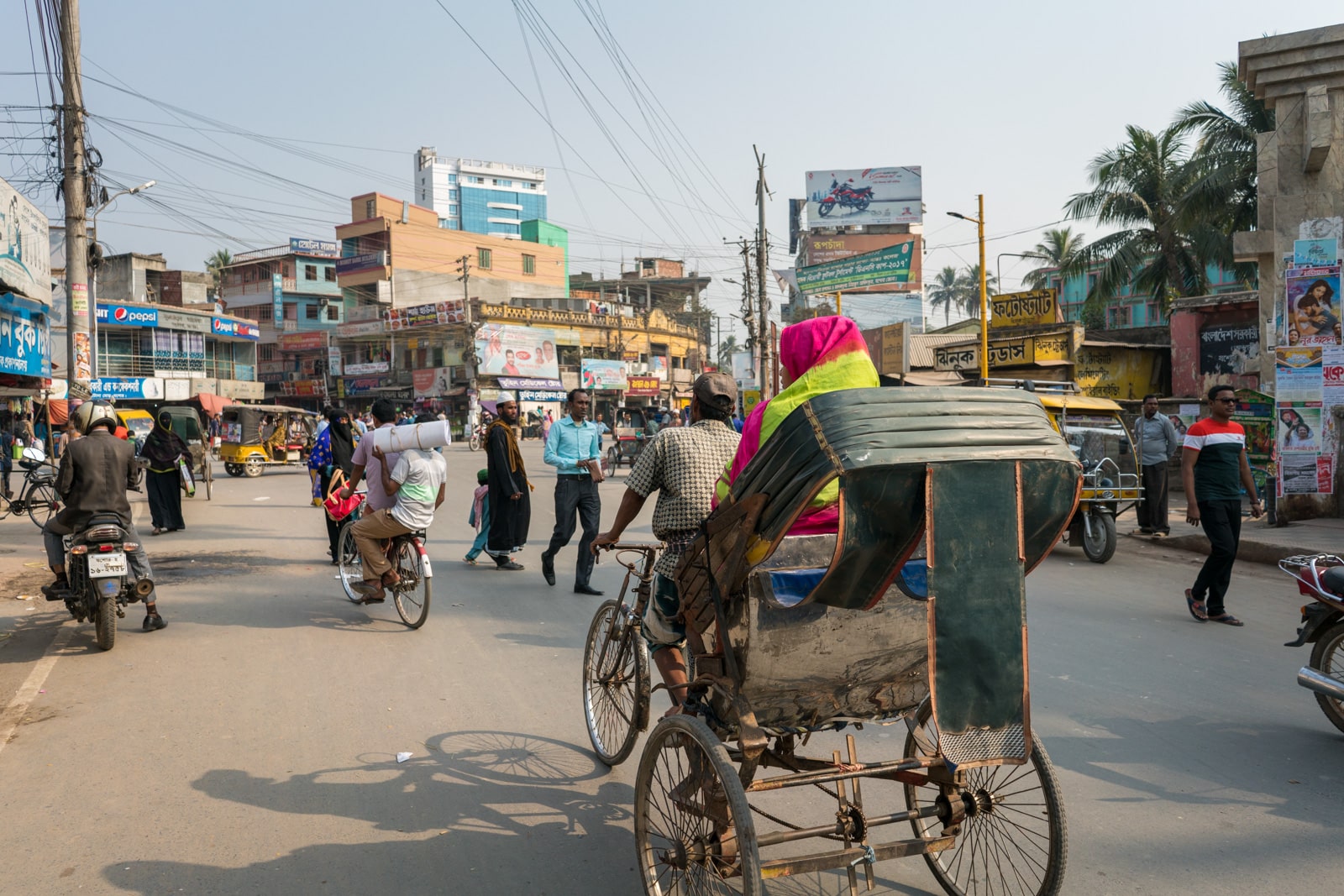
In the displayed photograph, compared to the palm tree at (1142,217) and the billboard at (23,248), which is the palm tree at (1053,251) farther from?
the billboard at (23,248)

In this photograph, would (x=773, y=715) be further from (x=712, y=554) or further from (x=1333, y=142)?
(x=1333, y=142)

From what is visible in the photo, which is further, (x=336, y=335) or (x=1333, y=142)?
(x=336, y=335)

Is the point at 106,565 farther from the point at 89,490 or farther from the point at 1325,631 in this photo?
the point at 1325,631

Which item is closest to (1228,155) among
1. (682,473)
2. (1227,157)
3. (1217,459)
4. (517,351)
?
(1227,157)

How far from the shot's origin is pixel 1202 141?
26.2 m

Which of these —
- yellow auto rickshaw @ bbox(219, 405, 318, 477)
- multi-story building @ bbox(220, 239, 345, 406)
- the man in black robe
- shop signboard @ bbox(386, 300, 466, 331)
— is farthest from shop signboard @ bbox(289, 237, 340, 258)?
the man in black robe

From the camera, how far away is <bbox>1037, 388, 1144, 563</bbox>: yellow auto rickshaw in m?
10.9

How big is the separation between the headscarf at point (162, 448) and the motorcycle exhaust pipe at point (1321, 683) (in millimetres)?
13227

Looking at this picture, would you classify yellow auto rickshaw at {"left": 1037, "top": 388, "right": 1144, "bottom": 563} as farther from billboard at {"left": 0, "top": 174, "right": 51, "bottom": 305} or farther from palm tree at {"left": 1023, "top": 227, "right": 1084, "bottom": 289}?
palm tree at {"left": 1023, "top": 227, "right": 1084, "bottom": 289}

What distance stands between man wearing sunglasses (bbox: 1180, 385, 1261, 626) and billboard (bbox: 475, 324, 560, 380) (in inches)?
1855

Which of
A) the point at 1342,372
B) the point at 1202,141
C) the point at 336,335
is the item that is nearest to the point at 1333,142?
the point at 1342,372

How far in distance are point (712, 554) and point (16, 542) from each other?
13638mm

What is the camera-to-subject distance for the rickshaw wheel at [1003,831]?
9.62ft

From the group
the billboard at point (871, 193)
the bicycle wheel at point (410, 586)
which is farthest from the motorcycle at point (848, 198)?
the bicycle wheel at point (410, 586)
